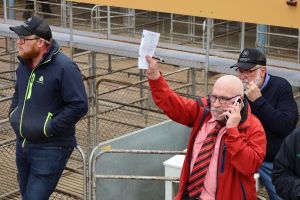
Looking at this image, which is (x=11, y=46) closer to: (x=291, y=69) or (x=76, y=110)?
(x=291, y=69)

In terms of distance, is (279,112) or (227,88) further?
Answer: (279,112)

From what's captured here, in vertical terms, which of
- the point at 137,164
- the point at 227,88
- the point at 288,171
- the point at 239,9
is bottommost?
the point at 137,164

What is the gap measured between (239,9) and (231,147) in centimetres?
280

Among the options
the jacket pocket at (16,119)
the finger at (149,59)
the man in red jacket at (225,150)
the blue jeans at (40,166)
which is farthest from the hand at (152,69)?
the jacket pocket at (16,119)

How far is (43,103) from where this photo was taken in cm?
502

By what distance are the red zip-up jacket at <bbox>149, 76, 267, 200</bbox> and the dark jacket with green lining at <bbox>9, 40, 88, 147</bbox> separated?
791 mm

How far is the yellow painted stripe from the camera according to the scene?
6.03 metres

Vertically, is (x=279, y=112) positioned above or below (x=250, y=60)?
below

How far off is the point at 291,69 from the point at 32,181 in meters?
4.07

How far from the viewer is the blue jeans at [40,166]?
16.6 ft

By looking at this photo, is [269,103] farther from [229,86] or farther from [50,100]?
[50,100]

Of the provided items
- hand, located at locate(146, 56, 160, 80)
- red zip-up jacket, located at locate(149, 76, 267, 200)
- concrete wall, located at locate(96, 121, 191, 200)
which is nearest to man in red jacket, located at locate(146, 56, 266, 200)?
red zip-up jacket, located at locate(149, 76, 267, 200)

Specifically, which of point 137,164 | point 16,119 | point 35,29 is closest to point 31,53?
point 35,29

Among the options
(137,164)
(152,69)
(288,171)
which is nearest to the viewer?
(288,171)
